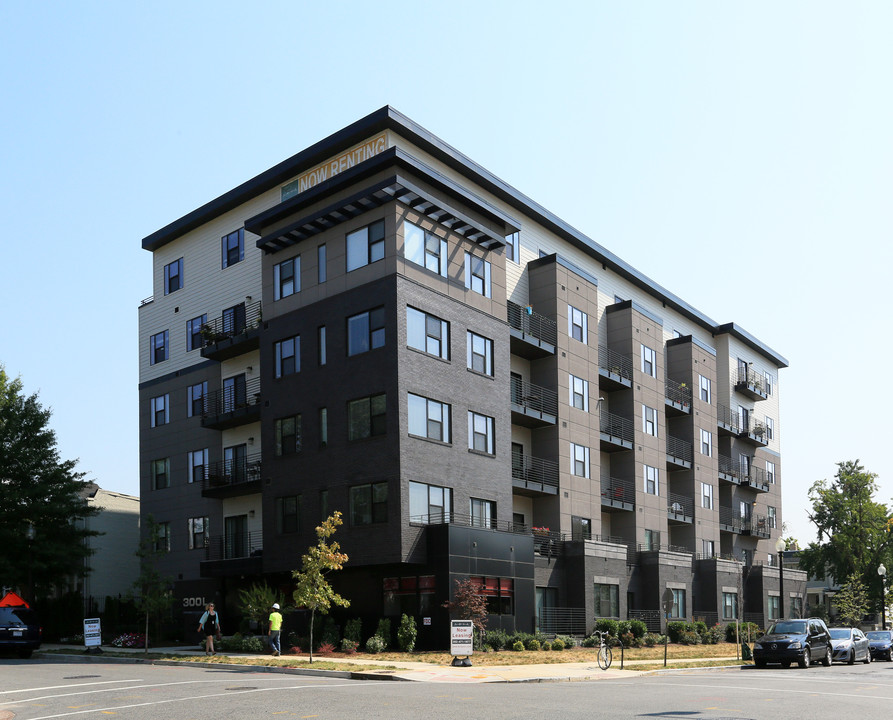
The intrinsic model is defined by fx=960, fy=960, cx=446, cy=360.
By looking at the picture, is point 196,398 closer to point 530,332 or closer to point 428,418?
point 428,418

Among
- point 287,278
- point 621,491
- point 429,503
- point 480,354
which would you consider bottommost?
point 621,491

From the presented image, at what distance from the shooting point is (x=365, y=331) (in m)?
37.4

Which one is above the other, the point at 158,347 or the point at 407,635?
the point at 158,347

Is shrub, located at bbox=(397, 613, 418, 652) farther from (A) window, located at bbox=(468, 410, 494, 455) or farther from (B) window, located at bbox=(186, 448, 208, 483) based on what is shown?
(B) window, located at bbox=(186, 448, 208, 483)

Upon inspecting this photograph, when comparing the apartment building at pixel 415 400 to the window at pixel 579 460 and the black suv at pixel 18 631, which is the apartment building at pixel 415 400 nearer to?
the window at pixel 579 460

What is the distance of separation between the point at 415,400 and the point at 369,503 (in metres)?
4.26

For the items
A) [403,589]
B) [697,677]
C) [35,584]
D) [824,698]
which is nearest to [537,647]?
[403,589]

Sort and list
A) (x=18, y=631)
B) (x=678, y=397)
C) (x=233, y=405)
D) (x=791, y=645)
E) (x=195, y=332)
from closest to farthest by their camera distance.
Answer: (x=791, y=645) → (x=18, y=631) → (x=233, y=405) → (x=195, y=332) → (x=678, y=397)

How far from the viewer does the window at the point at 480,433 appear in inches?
1550

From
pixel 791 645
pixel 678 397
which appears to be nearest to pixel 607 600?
pixel 791 645

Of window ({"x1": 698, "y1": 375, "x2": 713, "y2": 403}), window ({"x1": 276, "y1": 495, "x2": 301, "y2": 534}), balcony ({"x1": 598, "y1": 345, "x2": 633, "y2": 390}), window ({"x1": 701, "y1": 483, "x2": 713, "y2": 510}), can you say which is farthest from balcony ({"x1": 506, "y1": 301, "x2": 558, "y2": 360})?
window ({"x1": 701, "y1": 483, "x2": 713, "y2": 510})

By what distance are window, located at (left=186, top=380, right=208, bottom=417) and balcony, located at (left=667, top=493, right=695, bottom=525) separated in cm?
2794

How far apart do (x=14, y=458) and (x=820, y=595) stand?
86976 mm

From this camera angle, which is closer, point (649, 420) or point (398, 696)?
point (398, 696)
